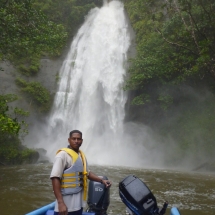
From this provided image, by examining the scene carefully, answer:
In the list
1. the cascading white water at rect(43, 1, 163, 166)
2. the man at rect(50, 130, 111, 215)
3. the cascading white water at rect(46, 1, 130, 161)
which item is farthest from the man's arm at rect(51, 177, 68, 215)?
the cascading white water at rect(46, 1, 130, 161)

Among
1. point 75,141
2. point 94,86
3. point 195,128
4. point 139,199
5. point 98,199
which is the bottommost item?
point 98,199

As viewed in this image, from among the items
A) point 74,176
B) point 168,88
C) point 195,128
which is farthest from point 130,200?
point 168,88

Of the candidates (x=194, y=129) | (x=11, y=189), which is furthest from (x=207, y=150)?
(x=11, y=189)

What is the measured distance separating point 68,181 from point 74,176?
73 millimetres

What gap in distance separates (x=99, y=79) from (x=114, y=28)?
6621 mm

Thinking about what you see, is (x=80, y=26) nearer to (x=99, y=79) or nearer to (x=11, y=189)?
(x=99, y=79)

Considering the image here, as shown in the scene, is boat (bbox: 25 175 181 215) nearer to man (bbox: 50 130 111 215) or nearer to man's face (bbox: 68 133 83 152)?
man (bbox: 50 130 111 215)

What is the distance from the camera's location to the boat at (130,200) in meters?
2.77

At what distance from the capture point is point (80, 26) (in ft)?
81.4

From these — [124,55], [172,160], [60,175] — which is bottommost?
[172,160]

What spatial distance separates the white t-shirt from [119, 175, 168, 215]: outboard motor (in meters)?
0.64

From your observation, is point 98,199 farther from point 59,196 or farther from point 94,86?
point 94,86

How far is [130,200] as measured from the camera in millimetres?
2859

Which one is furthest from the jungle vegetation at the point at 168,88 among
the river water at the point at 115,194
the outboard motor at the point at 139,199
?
the outboard motor at the point at 139,199
